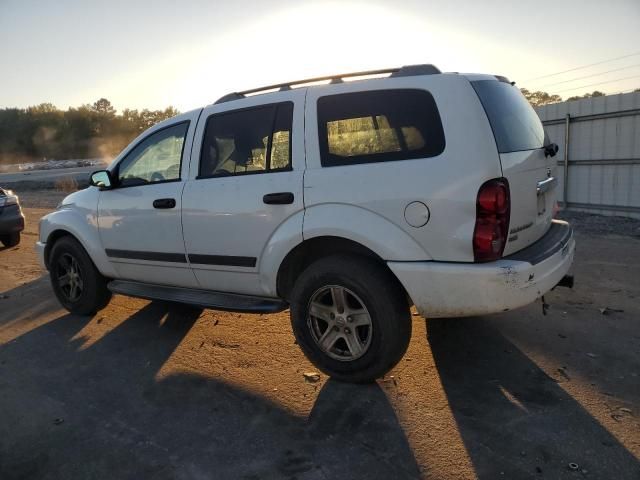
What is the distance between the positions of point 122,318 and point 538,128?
164 inches

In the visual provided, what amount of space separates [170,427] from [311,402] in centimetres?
87

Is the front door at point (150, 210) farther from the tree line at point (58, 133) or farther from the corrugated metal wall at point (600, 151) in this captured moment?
the tree line at point (58, 133)

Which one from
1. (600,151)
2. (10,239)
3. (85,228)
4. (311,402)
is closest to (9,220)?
(10,239)

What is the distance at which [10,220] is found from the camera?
8.64 meters

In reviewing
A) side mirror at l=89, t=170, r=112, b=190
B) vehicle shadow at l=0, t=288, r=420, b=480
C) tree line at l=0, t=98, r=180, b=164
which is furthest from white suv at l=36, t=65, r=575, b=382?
tree line at l=0, t=98, r=180, b=164

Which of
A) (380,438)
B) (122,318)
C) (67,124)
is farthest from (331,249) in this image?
(67,124)

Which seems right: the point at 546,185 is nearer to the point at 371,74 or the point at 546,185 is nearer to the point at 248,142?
the point at 371,74

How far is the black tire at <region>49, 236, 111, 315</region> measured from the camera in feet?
16.0

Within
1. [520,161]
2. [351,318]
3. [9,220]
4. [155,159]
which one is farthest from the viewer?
[9,220]

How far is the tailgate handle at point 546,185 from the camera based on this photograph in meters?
3.27

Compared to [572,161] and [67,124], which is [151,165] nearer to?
[572,161]

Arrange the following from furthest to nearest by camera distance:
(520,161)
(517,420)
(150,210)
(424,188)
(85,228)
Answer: (85,228) < (150,210) < (520,161) < (424,188) < (517,420)

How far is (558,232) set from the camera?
12.0 feet

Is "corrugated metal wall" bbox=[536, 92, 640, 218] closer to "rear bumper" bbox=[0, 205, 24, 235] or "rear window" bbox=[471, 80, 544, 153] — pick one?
"rear window" bbox=[471, 80, 544, 153]
